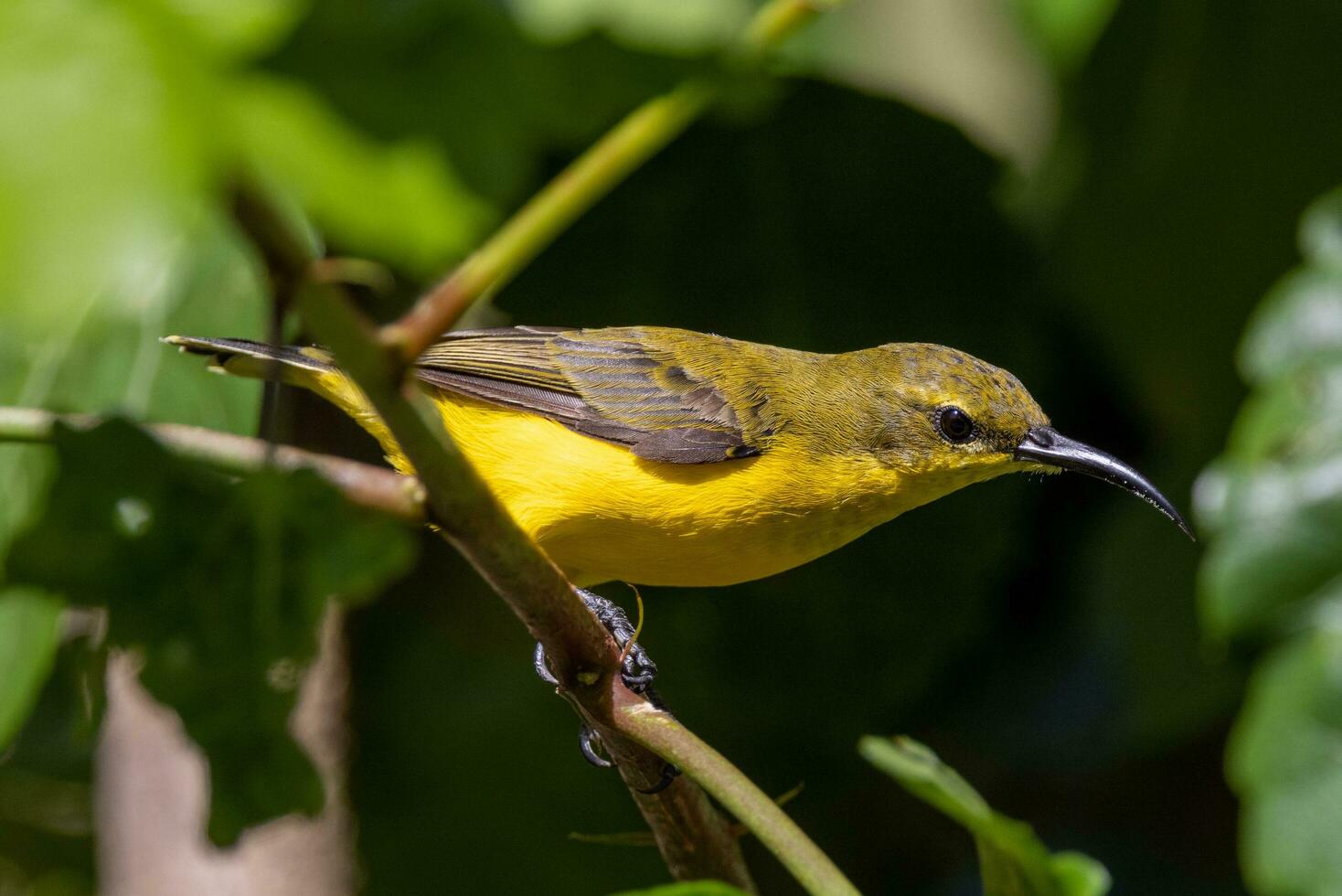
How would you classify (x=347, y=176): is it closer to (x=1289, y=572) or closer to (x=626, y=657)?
(x=626, y=657)

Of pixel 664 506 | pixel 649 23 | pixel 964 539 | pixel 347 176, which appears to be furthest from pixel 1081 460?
pixel 347 176

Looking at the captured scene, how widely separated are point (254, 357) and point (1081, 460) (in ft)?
6.00

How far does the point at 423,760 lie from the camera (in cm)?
427

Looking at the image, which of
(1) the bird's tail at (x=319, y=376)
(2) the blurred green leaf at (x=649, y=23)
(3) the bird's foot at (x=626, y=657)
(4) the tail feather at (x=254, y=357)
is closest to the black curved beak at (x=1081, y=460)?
(3) the bird's foot at (x=626, y=657)

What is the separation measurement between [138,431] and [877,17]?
435 cm

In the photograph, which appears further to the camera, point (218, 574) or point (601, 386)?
point (601, 386)

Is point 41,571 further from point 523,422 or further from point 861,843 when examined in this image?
point 861,843

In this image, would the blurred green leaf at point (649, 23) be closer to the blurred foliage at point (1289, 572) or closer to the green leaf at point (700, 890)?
the green leaf at point (700, 890)

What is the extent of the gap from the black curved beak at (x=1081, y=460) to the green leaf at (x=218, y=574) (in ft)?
6.79

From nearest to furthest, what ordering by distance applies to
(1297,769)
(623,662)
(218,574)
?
(218,574) → (623,662) → (1297,769)

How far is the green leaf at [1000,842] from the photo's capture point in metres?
1.81

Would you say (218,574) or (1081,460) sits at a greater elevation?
(1081,460)

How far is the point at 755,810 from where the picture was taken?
1748 millimetres

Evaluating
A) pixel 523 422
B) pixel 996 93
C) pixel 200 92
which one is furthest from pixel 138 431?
pixel 996 93
